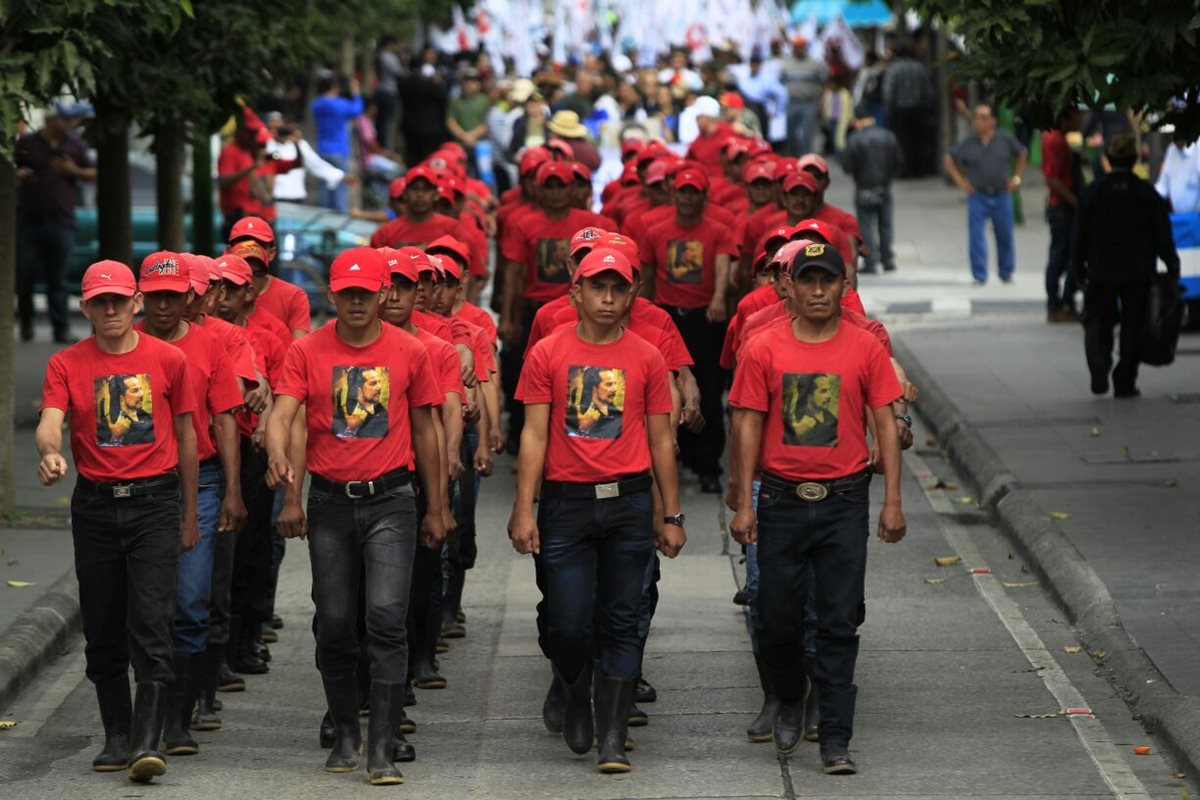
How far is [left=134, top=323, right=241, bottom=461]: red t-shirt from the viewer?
343 inches

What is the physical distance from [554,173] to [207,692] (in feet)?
18.5

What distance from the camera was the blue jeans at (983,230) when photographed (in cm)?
2462

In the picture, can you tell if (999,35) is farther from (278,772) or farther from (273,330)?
(278,772)

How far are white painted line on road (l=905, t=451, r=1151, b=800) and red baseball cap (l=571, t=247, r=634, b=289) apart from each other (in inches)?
95.6

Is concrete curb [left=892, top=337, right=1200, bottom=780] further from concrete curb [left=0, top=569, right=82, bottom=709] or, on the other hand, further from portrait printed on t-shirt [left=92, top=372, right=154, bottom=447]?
concrete curb [left=0, top=569, right=82, bottom=709]

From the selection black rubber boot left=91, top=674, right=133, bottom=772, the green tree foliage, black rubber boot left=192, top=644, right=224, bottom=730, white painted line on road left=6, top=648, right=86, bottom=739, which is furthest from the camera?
the green tree foliage

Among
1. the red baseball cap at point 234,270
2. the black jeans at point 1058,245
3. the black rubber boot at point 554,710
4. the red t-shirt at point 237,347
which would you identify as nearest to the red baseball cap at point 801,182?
the red baseball cap at point 234,270

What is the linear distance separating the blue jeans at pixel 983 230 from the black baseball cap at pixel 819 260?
1639cm

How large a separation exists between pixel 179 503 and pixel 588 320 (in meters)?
1.62

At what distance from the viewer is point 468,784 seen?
27.1 feet

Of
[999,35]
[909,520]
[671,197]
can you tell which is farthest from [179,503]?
[671,197]

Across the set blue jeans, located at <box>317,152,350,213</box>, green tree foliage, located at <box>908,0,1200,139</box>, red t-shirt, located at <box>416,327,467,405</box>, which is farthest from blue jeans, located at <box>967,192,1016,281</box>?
red t-shirt, located at <box>416,327,467,405</box>

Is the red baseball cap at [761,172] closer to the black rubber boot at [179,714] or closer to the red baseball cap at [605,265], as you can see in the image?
the red baseball cap at [605,265]

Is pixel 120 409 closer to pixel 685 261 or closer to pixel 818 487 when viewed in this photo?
pixel 818 487
